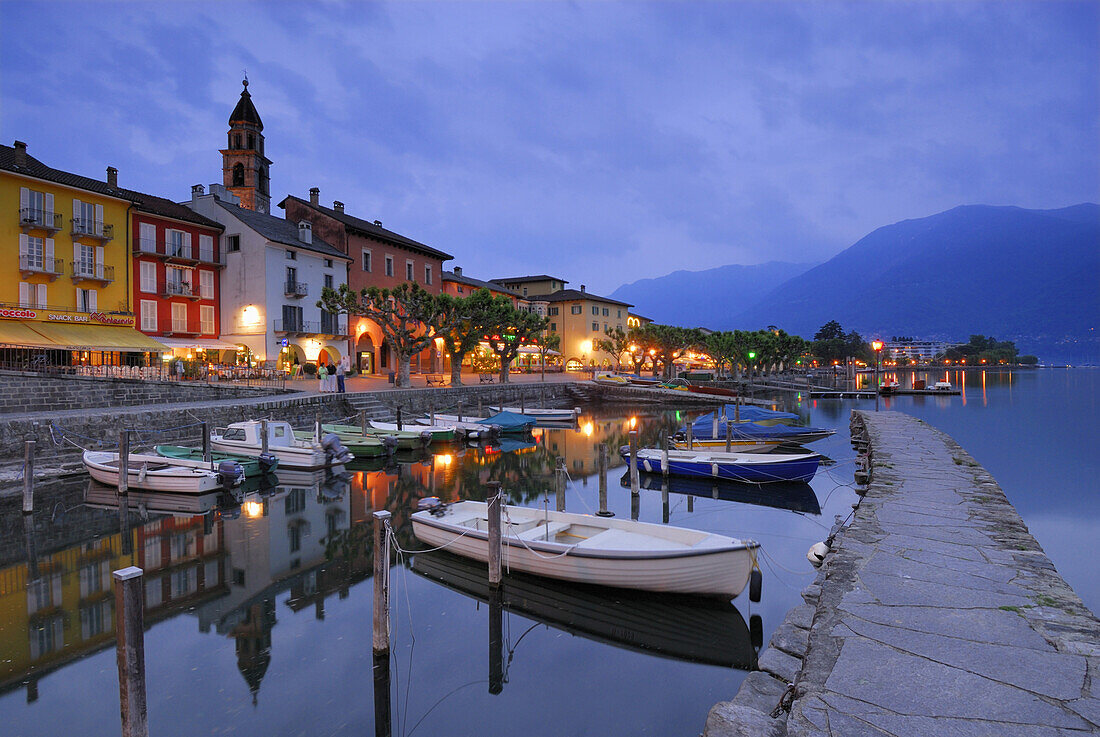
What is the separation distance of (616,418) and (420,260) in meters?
26.0

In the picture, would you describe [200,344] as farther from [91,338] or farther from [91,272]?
[91,272]

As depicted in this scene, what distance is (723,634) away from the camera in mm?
9031

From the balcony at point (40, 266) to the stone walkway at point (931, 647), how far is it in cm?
4030

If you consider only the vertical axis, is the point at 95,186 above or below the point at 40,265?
above

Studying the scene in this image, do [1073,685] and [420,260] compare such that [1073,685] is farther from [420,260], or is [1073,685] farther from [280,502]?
[420,260]

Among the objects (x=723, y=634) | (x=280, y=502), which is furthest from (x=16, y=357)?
(x=723, y=634)

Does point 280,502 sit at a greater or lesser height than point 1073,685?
lesser

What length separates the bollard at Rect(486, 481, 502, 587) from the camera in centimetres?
1010

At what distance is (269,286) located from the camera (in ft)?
134

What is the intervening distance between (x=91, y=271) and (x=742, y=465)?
123ft

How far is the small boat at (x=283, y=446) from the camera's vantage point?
21625 mm

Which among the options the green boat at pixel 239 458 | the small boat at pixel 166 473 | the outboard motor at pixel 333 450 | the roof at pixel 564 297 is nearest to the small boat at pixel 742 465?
the outboard motor at pixel 333 450

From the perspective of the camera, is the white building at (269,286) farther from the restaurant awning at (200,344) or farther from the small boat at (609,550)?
the small boat at (609,550)

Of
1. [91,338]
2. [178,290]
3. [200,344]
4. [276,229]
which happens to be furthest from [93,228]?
[276,229]
